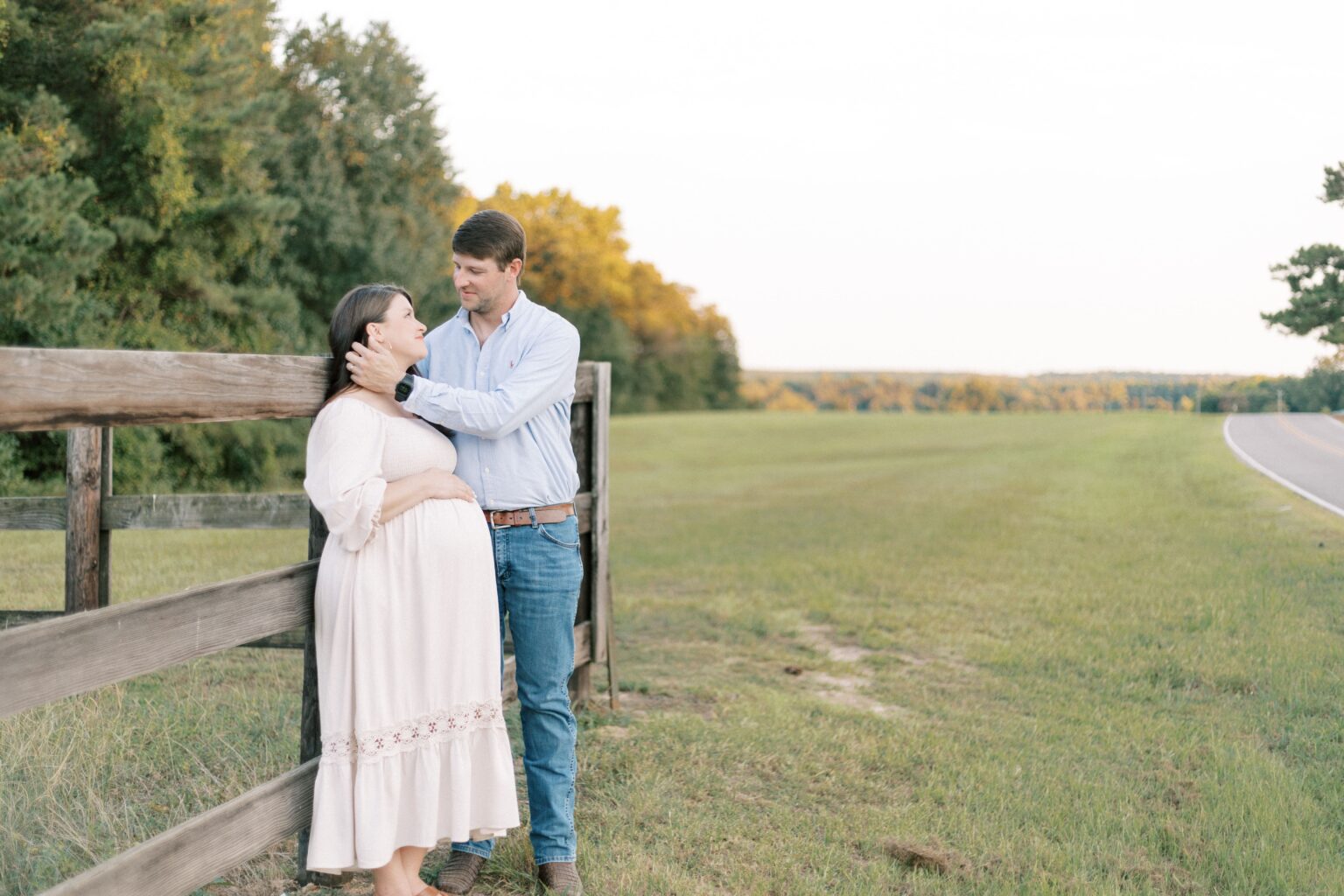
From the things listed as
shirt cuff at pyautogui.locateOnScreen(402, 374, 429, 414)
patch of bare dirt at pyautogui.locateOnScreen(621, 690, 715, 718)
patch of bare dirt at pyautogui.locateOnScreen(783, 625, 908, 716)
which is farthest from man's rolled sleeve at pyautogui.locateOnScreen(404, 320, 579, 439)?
patch of bare dirt at pyautogui.locateOnScreen(783, 625, 908, 716)

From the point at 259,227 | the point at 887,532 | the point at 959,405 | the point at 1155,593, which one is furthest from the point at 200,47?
the point at 959,405

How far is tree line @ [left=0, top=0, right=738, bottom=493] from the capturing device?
688 inches

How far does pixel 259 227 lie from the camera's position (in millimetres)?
24375

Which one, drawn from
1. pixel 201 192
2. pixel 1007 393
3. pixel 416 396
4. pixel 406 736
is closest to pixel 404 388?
pixel 416 396

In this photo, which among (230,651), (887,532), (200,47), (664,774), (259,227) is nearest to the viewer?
(664,774)

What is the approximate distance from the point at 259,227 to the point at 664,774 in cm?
2245

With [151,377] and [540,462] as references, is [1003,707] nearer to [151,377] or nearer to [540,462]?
[540,462]

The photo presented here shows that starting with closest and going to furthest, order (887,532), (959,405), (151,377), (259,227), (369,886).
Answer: (151,377) → (369,886) → (887,532) → (259,227) → (959,405)

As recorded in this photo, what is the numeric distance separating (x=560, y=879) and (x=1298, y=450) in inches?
1256

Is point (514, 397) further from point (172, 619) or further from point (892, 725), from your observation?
point (892, 725)

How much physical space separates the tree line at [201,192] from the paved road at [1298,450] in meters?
20.0

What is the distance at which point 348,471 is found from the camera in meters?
3.19

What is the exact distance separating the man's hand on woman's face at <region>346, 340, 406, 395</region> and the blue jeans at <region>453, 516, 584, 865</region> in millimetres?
745

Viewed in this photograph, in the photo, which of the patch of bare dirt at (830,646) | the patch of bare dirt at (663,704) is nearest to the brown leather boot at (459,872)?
the patch of bare dirt at (663,704)
